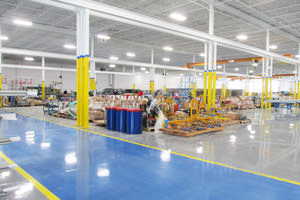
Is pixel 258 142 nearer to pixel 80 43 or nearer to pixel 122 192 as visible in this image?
pixel 122 192

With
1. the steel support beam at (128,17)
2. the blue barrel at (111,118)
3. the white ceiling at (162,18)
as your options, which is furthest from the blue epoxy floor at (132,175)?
the white ceiling at (162,18)

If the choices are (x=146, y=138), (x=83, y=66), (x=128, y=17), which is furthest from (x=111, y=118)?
(x=128, y=17)

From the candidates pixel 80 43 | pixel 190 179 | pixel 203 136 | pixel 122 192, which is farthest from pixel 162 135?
pixel 80 43

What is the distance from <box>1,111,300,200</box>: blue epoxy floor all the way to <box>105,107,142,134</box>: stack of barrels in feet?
5.93

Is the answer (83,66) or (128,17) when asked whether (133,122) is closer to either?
(83,66)

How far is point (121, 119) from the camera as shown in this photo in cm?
782

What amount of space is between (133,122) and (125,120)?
43cm

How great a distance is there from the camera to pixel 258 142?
6.64 metres

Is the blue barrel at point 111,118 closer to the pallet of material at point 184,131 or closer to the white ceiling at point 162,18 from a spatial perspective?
the pallet of material at point 184,131

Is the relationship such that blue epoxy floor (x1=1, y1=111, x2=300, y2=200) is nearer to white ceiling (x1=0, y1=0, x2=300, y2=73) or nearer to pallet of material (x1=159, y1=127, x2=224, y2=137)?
Result: pallet of material (x1=159, y1=127, x2=224, y2=137)

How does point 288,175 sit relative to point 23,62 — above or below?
below

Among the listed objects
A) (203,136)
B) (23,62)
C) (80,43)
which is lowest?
(203,136)

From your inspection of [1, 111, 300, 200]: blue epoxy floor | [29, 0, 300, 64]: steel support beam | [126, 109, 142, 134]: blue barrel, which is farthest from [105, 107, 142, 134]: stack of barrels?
[29, 0, 300, 64]: steel support beam

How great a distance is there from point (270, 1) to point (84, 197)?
13.3 metres
